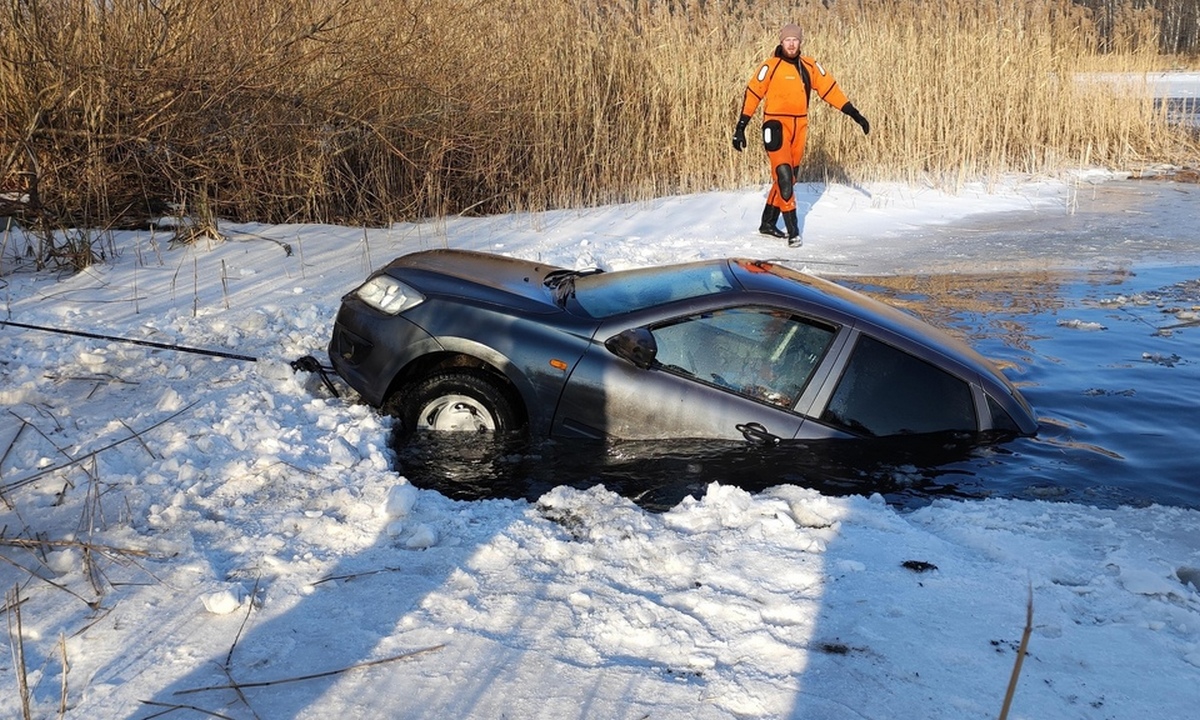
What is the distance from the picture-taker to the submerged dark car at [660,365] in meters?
5.45

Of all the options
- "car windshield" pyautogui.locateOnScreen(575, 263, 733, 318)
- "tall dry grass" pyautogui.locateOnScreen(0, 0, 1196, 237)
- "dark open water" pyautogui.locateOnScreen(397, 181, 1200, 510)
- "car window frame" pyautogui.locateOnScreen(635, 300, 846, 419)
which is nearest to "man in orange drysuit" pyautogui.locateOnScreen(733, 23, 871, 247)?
"dark open water" pyautogui.locateOnScreen(397, 181, 1200, 510)

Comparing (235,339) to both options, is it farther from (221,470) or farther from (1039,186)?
(1039,186)

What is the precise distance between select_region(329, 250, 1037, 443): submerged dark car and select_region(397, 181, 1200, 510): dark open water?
14 centimetres

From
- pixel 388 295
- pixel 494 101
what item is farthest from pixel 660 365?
pixel 494 101

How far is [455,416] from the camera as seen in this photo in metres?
5.63

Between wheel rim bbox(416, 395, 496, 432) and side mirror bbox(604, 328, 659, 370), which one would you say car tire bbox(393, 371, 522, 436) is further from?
side mirror bbox(604, 328, 659, 370)

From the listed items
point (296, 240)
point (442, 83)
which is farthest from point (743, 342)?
point (442, 83)

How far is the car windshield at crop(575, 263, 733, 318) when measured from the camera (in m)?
5.65

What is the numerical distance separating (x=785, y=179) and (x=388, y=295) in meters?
6.70

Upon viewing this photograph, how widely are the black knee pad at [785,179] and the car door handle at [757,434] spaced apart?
6.62m

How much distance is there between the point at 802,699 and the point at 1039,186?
1480 cm

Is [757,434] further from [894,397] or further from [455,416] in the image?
[455,416]

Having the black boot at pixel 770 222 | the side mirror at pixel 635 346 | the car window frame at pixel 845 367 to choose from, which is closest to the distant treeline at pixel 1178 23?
the black boot at pixel 770 222

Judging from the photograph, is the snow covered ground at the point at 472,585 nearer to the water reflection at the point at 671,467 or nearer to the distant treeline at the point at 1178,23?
the water reflection at the point at 671,467
